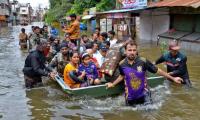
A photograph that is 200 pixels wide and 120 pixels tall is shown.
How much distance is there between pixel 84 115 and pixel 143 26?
63.8ft

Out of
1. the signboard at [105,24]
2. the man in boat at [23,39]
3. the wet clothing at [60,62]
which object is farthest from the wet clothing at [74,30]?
the signboard at [105,24]

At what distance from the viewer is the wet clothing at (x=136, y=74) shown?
6570 mm

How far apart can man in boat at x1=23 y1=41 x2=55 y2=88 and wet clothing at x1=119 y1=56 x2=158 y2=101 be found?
113 inches

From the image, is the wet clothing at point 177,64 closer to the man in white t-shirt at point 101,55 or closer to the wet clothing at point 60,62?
the man in white t-shirt at point 101,55

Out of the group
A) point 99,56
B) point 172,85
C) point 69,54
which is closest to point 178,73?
point 172,85

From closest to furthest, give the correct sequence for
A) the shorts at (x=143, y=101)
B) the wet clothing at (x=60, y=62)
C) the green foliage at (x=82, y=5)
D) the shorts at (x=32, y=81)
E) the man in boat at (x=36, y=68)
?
1. the shorts at (x=143, y=101)
2. the man in boat at (x=36, y=68)
3. the shorts at (x=32, y=81)
4. the wet clothing at (x=60, y=62)
5. the green foliage at (x=82, y=5)

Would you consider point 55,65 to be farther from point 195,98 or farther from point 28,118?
point 195,98

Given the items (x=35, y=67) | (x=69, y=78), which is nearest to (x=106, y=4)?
(x=35, y=67)

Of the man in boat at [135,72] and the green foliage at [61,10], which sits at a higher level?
the green foliage at [61,10]

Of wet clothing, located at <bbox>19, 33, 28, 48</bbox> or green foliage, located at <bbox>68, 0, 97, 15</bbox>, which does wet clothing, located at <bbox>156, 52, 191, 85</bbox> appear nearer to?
wet clothing, located at <bbox>19, 33, 28, 48</bbox>

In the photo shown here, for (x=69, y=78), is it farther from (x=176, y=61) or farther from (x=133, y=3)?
(x=133, y=3)

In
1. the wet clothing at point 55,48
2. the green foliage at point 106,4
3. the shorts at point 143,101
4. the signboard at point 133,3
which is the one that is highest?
the green foliage at point 106,4

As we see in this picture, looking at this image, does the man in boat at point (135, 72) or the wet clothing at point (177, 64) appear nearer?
the man in boat at point (135, 72)

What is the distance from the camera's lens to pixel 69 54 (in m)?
10.3
